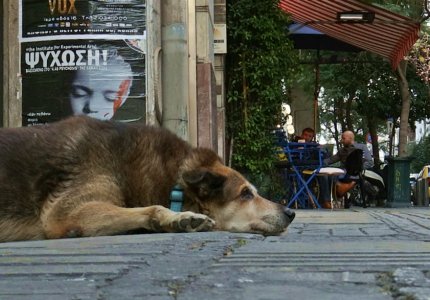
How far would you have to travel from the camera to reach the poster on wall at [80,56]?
306 inches

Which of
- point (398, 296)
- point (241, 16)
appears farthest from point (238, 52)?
point (398, 296)

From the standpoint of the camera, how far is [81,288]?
2.07m

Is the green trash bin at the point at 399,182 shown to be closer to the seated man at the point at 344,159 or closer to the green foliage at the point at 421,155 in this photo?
the seated man at the point at 344,159

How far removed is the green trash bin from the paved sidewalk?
40.7 feet

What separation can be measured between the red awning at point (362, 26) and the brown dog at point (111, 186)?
39.1 ft

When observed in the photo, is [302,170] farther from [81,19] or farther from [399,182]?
[81,19]

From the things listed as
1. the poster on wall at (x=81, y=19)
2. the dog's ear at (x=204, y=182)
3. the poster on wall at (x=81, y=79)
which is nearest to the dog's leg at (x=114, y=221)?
the dog's ear at (x=204, y=182)

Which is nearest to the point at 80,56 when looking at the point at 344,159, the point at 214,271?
the point at 214,271

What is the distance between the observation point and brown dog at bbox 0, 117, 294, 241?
4574mm

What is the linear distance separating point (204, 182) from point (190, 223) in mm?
658

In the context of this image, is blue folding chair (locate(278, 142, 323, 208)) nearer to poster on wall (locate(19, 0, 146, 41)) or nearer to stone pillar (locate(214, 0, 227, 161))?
stone pillar (locate(214, 0, 227, 161))

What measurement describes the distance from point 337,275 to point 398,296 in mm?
433

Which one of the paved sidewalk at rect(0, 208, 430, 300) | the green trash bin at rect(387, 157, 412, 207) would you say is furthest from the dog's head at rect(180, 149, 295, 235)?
the green trash bin at rect(387, 157, 412, 207)

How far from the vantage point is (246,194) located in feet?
16.9
